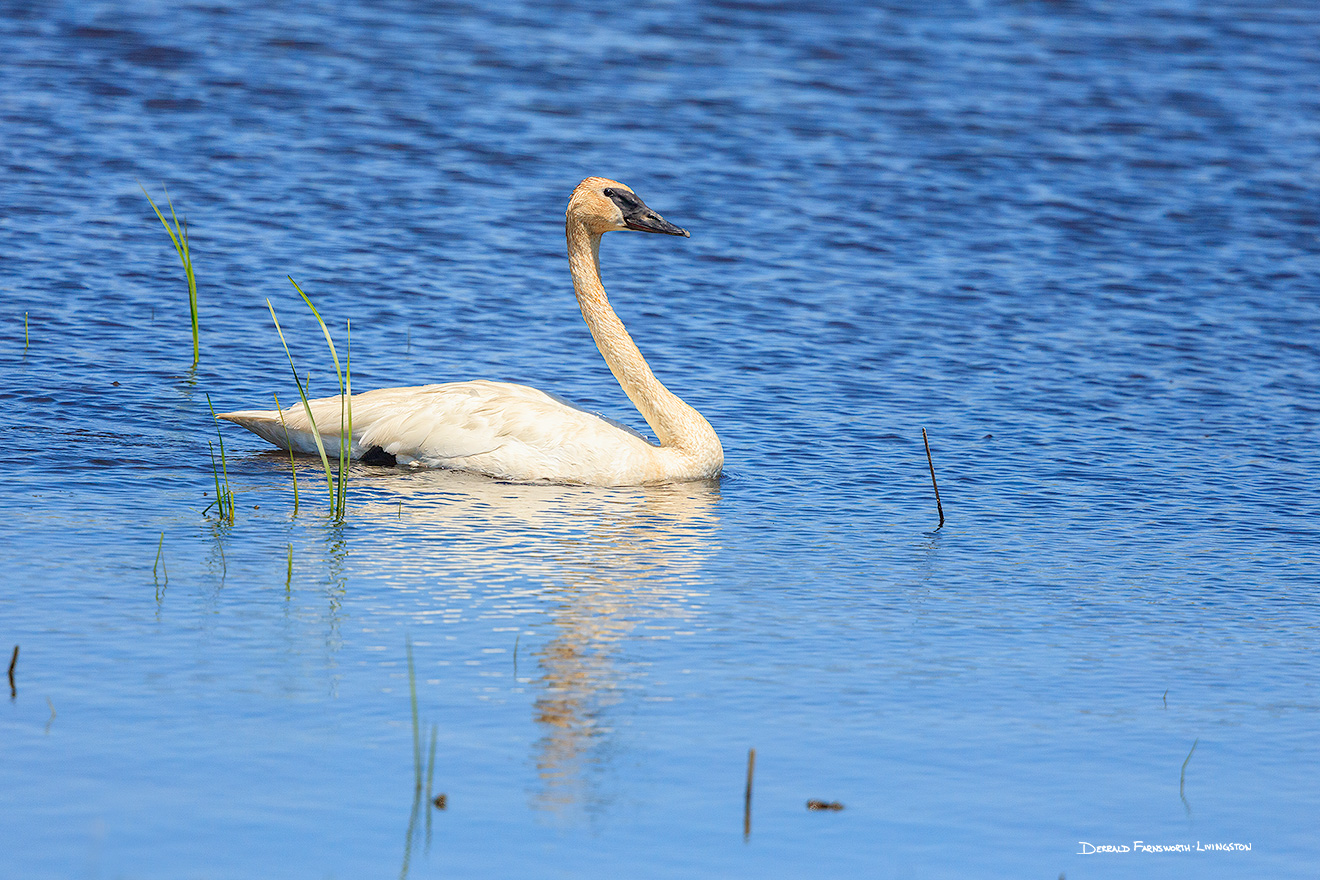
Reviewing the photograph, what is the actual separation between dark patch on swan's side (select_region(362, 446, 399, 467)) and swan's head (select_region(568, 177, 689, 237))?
1711 mm

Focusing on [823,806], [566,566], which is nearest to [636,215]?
[566,566]

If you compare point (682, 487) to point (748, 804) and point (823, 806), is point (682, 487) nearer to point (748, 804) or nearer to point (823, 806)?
point (823, 806)

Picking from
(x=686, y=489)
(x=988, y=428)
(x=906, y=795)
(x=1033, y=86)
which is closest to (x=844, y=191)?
(x=1033, y=86)

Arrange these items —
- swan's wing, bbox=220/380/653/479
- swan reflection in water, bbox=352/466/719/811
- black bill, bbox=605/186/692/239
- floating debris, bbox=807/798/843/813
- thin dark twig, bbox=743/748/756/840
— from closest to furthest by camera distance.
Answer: thin dark twig, bbox=743/748/756/840 → floating debris, bbox=807/798/843/813 → swan reflection in water, bbox=352/466/719/811 → swan's wing, bbox=220/380/653/479 → black bill, bbox=605/186/692/239

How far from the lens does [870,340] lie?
36.6 feet

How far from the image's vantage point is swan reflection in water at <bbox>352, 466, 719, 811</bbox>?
5109mm

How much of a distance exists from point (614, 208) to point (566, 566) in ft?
9.56

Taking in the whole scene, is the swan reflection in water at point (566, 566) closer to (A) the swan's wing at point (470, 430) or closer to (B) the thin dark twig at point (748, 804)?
(A) the swan's wing at point (470, 430)

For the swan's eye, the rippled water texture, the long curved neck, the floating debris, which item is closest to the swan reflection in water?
the rippled water texture

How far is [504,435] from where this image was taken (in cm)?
820

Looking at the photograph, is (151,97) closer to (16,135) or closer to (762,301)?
(16,135)

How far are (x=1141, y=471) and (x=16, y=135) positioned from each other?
10.3 metres

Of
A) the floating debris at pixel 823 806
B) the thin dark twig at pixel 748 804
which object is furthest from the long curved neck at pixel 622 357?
the thin dark twig at pixel 748 804

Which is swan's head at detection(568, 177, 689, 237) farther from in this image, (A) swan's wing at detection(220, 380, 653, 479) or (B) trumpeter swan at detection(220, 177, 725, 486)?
(A) swan's wing at detection(220, 380, 653, 479)
